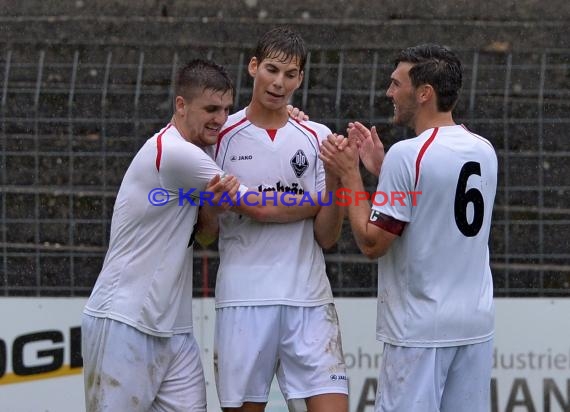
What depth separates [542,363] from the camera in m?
6.52

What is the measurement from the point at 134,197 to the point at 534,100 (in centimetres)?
284

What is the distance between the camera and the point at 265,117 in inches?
195

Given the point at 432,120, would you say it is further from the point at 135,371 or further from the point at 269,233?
the point at 135,371

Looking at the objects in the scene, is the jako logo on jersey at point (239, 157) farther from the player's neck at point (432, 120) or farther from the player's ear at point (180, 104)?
the player's neck at point (432, 120)

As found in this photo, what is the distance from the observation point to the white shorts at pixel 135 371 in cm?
475

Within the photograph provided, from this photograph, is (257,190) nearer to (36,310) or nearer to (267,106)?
(267,106)

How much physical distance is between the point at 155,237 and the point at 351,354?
2.14 metres

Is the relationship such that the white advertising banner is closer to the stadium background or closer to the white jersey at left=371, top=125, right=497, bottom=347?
the stadium background

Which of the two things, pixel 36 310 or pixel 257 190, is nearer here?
pixel 257 190

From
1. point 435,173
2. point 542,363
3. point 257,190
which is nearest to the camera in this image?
point 435,173

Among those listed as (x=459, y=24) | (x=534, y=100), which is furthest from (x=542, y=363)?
(x=459, y=24)

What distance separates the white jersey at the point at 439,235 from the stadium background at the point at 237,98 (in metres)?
2.14

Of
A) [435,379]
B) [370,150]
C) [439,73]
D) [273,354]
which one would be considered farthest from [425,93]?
[273,354]

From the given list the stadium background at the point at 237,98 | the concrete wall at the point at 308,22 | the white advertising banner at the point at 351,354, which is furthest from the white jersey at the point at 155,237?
the concrete wall at the point at 308,22
